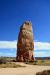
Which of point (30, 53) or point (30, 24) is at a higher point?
point (30, 24)

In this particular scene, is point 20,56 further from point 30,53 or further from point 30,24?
point 30,24

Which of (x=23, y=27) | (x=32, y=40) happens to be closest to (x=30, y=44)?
(x=32, y=40)

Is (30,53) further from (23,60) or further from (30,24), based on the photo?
(30,24)

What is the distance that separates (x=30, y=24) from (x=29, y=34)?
10.8 ft

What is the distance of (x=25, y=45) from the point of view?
161ft

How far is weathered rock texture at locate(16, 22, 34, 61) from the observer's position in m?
48.9

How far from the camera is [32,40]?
50.5 m

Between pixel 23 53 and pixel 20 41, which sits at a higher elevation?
pixel 20 41

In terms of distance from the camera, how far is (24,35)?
4966 cm

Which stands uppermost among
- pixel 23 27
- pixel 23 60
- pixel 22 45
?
pixel 23 27

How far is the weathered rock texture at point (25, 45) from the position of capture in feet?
160

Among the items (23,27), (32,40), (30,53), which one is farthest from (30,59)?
(23,27)

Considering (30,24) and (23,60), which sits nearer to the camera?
(23,60)

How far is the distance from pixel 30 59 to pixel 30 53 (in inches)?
59.4
